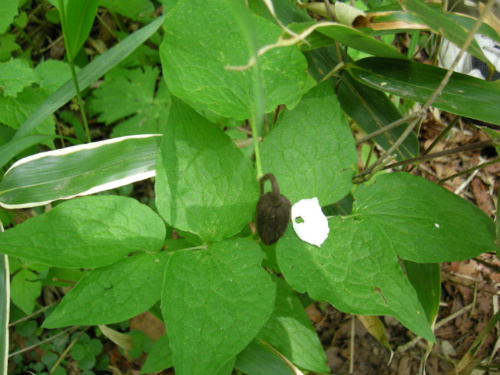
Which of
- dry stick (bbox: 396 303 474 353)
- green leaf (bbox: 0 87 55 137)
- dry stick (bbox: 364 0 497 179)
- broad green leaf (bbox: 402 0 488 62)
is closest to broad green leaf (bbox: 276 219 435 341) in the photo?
dry stick (bbox: 364 0 497 179)

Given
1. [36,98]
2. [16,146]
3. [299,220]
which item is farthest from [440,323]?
[36,98]

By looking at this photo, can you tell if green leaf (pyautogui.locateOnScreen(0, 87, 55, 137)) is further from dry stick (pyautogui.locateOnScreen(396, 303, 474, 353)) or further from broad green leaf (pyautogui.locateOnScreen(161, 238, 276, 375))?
dry stick (pyautogui.locateOnScreen(396, 303, 474, 353))

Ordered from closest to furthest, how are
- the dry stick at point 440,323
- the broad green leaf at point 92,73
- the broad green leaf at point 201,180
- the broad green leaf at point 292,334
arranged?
the broad green leaf at point 201,180, the broad green leaf at point 292,334, the broad green leaf at point 92,73, the dry stick at point 440,323

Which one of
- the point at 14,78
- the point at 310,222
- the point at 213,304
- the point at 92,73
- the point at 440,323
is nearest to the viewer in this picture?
the point at 213,304

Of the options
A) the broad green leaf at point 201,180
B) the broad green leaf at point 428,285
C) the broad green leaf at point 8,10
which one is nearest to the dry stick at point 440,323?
the broad green leaf at point 428,285

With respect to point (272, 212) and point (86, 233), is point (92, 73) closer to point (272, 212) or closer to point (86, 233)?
point (86, 233)

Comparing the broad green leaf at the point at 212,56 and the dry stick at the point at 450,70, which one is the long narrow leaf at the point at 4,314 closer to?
the broad green leaf at the point at 212,56

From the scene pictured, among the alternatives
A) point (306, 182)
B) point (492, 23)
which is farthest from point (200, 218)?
point (492, 23)
